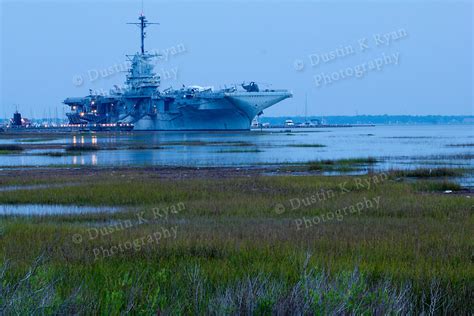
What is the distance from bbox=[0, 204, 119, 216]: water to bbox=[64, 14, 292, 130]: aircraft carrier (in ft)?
291

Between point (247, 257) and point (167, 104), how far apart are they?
115 metres

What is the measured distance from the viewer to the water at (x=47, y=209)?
1838cm

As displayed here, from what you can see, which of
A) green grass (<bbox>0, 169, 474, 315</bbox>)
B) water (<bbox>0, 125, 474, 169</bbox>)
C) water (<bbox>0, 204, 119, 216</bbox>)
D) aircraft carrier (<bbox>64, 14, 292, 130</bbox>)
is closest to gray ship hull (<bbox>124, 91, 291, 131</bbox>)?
aircraft carrier (<bbox>64, 14, 292, 130</bbox>)

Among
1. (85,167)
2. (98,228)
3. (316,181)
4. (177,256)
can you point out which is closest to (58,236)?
(98,228)

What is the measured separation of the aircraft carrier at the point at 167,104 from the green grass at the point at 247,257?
88.8 meters

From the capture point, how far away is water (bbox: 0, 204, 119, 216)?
18380 millimetres

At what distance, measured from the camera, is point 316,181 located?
25625 millimetres

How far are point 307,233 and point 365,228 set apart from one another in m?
1.50

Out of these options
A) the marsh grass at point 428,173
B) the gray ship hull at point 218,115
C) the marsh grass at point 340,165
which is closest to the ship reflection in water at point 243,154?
the marsh grass at point 340,165

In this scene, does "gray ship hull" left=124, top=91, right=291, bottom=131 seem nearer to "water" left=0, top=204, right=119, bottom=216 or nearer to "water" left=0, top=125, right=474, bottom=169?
"water" left=0, top=125, right=474, bottom=169

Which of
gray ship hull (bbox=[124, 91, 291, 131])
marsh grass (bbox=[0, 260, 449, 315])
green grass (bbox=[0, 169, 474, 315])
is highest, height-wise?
gray ship hull (bbox=[124, 91, 291, 131])

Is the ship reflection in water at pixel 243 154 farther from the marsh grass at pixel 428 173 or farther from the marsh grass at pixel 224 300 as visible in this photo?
the marsh grass at pixel 224 300

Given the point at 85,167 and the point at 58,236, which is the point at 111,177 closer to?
Result: the point at 85,167

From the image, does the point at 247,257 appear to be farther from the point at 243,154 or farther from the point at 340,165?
the point at 243,154
